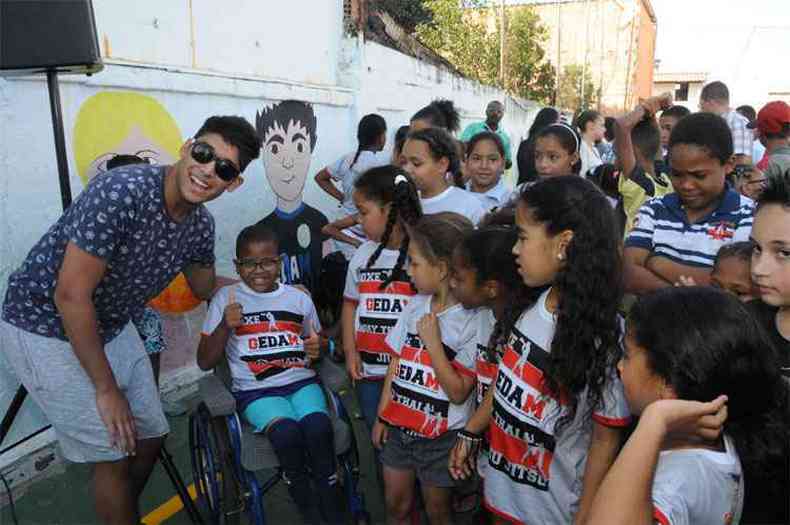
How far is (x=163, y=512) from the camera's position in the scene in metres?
3.01

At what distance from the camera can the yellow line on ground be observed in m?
2.93

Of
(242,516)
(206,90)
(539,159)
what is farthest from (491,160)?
(242,516)

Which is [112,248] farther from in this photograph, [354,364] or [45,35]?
[354,364]

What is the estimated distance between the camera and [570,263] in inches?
70.2

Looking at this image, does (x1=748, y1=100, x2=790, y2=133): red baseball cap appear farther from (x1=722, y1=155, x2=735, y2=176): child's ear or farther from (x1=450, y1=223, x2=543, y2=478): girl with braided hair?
(x1=450, y1=223, x2=543, y2=478): girl with braided hair

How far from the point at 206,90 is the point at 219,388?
255 cm

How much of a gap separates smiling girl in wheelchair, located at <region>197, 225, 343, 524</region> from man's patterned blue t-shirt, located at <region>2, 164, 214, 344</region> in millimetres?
453

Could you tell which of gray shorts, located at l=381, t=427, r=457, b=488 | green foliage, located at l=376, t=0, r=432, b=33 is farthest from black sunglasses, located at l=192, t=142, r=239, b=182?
green foliage, located at l=376, t=0, r=432, b=33

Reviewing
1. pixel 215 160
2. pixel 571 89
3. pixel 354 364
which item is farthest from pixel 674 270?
pixel 571 89

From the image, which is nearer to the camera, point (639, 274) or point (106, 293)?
point (106, 293)

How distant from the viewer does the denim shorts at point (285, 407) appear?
2.62 metres

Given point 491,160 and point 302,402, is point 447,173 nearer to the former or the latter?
point 491,160

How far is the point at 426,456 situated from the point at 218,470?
1.01m

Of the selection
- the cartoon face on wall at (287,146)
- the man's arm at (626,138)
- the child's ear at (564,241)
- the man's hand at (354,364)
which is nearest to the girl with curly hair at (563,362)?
the child's ear at (564,241)
